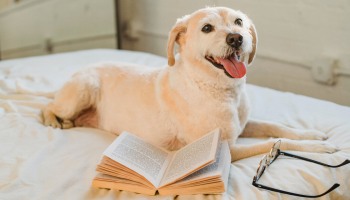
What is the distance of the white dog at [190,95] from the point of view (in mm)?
1623

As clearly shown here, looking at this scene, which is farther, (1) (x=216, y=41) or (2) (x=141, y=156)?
(1) (x=216, y=41)

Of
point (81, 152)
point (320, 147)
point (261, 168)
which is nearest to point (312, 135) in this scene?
point (320, 147)

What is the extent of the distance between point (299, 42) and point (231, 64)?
191 centimetres

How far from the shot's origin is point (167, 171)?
139cm

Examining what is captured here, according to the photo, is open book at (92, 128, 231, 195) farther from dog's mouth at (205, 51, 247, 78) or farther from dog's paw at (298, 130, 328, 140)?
dog's paw at (298, 130, 328, 140)

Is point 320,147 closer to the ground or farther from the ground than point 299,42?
closer to the ground

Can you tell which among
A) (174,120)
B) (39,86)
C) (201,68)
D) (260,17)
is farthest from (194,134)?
(260,17)

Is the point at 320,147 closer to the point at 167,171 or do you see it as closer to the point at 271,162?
the point at 271,162

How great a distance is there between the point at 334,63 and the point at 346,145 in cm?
155

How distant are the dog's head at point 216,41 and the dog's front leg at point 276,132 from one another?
1.66ft

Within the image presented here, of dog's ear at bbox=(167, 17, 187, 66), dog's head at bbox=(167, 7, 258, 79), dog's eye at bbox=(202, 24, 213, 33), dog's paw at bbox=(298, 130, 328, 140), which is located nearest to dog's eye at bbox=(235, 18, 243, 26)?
dog's head at bbox=(167, 7, 258, 79)

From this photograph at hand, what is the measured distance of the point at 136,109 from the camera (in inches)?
77.3

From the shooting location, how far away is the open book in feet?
4.02

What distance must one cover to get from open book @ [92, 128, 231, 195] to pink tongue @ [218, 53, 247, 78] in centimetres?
34
